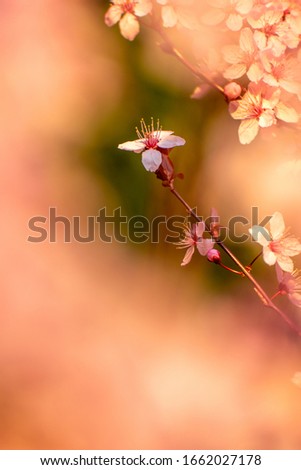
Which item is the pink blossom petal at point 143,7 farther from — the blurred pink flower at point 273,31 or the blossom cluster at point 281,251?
the blossom cluster at point 281,251

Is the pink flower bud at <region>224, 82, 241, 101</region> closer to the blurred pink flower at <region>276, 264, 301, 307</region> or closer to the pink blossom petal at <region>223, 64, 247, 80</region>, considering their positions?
the pink blossom petal at <region>223, 64, 247, 80</region>

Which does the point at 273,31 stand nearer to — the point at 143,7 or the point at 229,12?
the point at 229,12

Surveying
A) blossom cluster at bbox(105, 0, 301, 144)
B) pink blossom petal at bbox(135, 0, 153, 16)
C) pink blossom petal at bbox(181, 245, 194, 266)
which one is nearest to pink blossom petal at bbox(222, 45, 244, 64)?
blossom cluster at bbox(105, 0, 301, 144)

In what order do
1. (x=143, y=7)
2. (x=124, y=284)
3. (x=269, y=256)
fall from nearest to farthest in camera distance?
(x=269, y=256) → (x=143, y=7) → (x=124, y=284)

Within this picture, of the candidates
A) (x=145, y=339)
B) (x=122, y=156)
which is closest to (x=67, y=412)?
(x=145, y=339)

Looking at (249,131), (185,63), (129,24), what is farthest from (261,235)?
(129,24)
